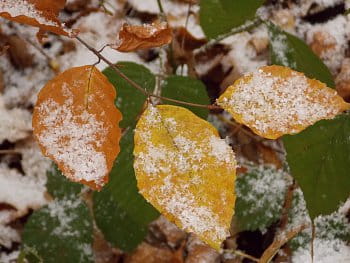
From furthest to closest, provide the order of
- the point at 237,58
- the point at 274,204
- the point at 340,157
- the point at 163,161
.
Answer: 1. the point at 237,58
2. the point at 274,204
3. the point at 340,157
4. the point at 163,161

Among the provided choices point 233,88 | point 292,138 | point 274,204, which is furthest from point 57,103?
point 274,204

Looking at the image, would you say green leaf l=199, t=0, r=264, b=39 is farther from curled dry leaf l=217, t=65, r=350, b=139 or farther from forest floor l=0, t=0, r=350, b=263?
curled dry leaf l=217, t=65, r=350, b=139

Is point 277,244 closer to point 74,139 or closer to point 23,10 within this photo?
point 74,139

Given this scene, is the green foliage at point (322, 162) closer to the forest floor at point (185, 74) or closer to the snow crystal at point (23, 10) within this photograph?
the forest floor at point (185, 74)

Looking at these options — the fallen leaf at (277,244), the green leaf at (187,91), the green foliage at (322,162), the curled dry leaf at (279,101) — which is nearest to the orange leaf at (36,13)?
the curled dry leaf at (279,101)

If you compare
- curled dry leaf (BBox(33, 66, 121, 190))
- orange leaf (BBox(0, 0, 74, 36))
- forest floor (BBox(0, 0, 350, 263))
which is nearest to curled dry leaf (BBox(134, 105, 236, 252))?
curled dry leaf (BBox(33, 66, 121, 190))

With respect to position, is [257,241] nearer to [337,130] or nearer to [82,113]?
[337,130]

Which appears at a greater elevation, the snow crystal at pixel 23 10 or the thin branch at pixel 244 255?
the snow crystal at pixel 23 10
